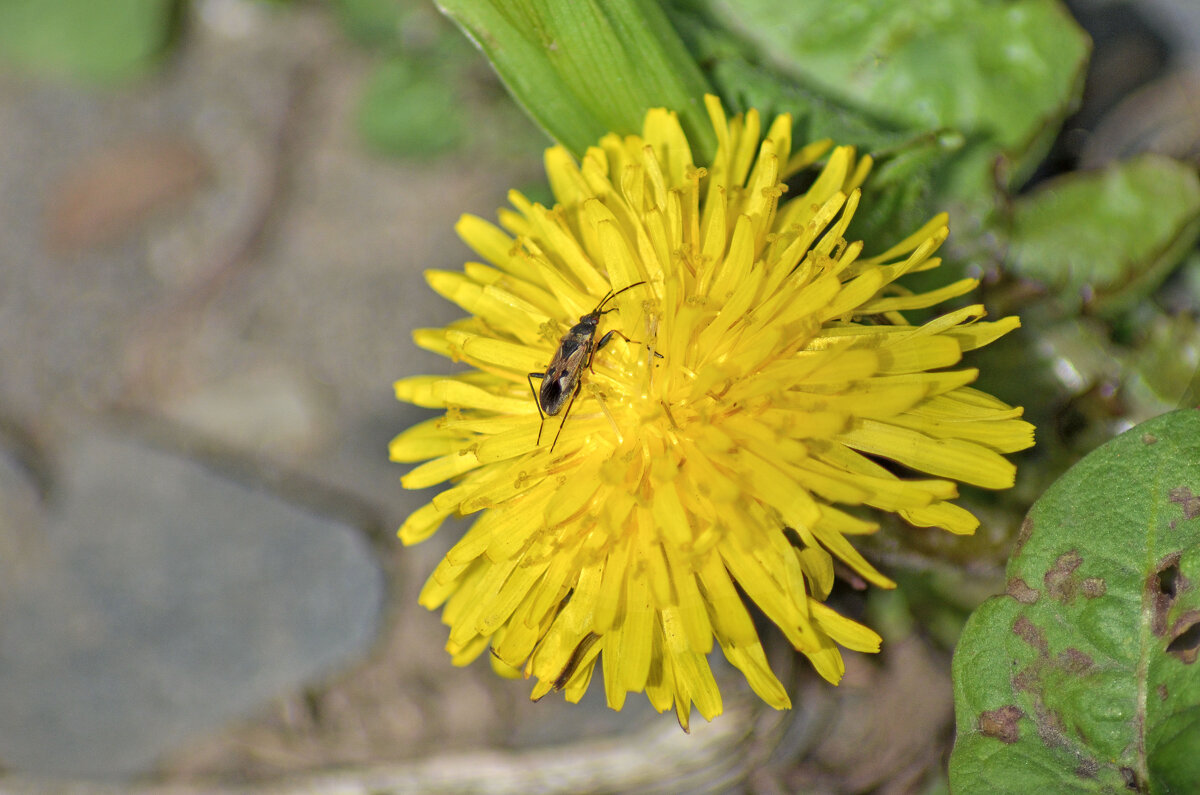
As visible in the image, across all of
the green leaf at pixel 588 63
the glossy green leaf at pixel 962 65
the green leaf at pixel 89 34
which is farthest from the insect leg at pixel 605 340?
the green leaf at pixel 89 34

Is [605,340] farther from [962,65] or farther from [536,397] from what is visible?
[962,65]

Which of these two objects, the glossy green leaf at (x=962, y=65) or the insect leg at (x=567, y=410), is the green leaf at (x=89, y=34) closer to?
the glossy green leaf at (x=962, y=65)

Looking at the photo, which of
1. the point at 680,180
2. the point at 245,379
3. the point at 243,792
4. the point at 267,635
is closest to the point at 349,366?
the point at 245,379

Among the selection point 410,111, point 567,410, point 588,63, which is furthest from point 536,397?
point 410,111

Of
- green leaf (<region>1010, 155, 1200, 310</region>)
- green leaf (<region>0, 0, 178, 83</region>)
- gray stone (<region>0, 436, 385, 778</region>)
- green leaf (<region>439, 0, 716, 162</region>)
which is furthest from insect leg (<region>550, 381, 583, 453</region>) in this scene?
green leaf (<region>0, 0, 178, 83</region>)

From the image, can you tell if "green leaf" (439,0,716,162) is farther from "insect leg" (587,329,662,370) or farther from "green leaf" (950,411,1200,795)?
"green leaf" (950,411,1200,795)
